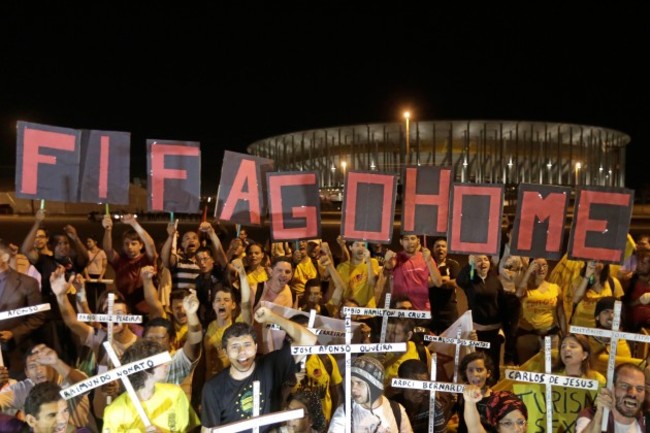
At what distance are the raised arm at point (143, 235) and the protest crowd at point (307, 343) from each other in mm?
45

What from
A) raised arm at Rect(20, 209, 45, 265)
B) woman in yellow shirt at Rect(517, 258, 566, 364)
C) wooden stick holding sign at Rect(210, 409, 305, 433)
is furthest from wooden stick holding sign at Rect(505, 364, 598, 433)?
raised arm at Rect(20, 209, 45, 265)

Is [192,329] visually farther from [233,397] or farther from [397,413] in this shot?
[397,413]

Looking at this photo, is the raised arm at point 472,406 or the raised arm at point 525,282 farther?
the raised arm at point 525,282

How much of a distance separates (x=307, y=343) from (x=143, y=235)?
295 cm

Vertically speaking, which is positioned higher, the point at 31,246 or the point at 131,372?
the point at 31,246

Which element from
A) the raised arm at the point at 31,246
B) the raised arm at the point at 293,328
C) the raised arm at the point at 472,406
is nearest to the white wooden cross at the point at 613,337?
the raised arm at the point at 472,406

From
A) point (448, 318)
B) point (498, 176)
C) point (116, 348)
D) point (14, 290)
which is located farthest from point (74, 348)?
point (498, 176)

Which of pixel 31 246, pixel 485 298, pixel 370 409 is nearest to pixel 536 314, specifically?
pixel 485 298

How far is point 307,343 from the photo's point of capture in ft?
13.4

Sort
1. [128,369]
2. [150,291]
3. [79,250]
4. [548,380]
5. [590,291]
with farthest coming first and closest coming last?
[79,250], [590,291], [150,291], [548,380], [128,369]

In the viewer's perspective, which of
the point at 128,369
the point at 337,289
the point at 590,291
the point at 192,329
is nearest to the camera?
the point at 128,369

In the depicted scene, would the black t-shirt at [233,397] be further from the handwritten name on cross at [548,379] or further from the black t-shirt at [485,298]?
the black t-shirt at [485,298]

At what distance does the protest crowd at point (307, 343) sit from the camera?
3570mm

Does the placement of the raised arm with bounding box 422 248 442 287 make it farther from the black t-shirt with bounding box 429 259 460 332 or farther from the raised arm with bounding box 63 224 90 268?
the raised arm with bounding box 63 224 90 268
